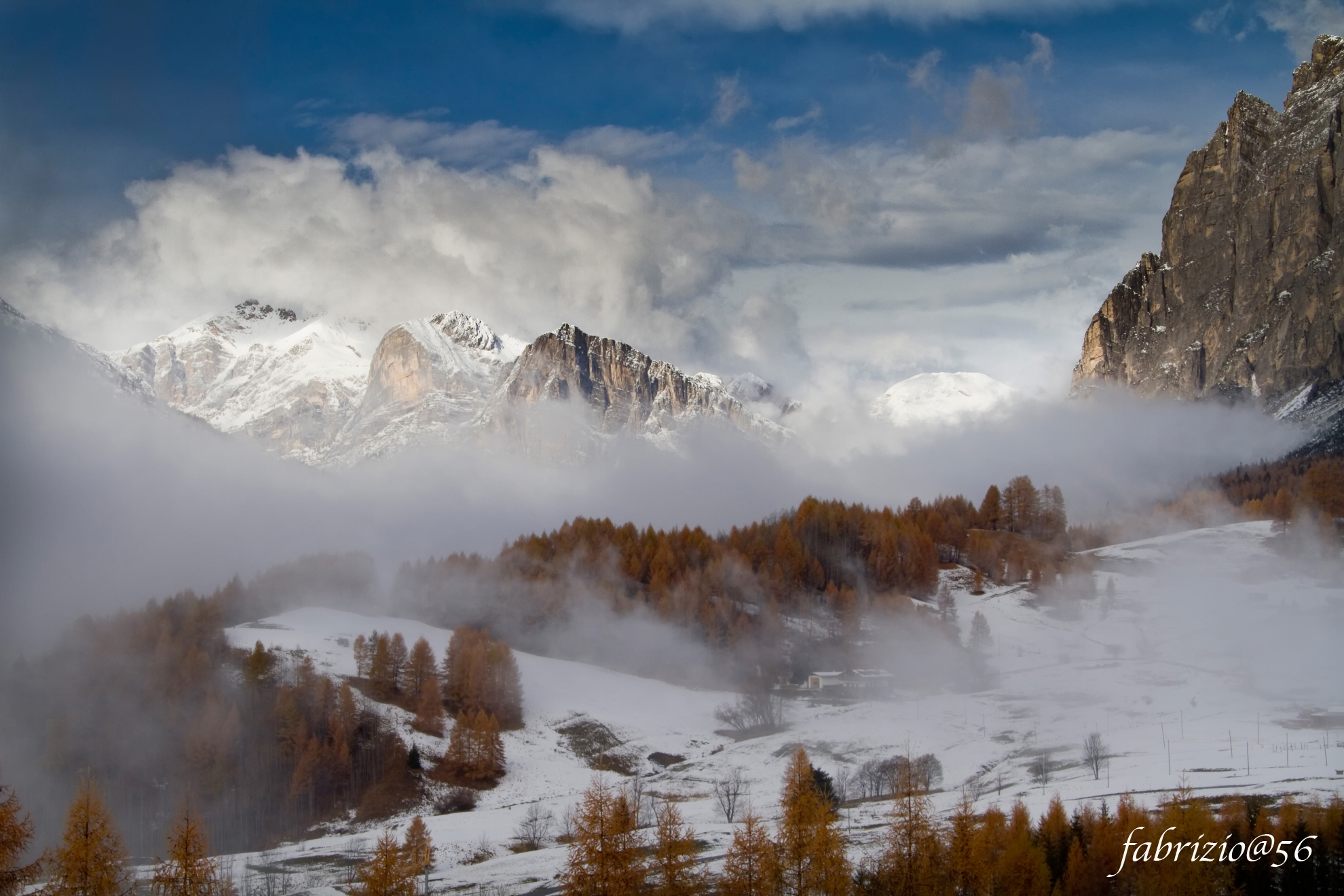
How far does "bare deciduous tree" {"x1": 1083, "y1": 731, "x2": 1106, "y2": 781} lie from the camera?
12106 centimetres

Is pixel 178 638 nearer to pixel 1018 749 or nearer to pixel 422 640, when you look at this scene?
pixel 422 640

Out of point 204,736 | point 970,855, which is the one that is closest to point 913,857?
point 970,855

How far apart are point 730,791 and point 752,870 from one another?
215ft

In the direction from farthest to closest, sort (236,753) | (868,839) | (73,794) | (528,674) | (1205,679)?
(528,674), (1205,679), (236,753), (73,794), (868,839)

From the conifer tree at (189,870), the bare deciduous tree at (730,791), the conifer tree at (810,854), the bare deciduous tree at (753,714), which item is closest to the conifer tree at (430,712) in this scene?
the bare deciduous tree at (730,791)

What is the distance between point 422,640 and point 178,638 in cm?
3781

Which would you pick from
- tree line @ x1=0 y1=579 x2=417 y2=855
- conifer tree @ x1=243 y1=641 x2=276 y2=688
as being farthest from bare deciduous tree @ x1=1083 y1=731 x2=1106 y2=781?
conifer tree @ x1=243 y1=641 x2=276 y2=688

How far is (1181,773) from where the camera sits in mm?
111250

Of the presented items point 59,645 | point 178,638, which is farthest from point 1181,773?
point 59,645

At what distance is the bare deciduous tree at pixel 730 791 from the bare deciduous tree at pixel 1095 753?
39652mm

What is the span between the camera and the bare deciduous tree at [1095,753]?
→ 12106cm

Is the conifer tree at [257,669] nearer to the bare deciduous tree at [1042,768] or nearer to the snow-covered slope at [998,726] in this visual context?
the snow-covered slope at [998,726]

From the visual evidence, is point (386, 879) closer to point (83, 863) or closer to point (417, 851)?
point (83, 863)

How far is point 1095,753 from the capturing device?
127562mm
